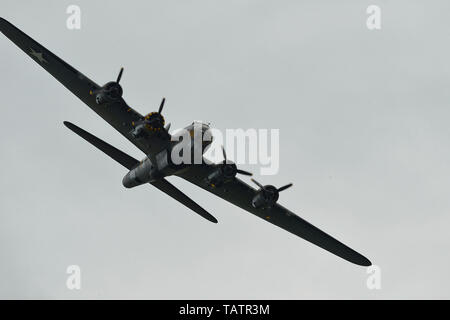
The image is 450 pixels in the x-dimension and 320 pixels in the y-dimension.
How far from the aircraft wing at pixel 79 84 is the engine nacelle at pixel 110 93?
Answer: 1022 millimetres

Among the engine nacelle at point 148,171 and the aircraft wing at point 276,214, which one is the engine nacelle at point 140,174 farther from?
the aircraft wing at point 276,214

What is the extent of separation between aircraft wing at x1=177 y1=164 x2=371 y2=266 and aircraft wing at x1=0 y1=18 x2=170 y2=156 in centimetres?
420

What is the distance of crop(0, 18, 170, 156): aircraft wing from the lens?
120 feet

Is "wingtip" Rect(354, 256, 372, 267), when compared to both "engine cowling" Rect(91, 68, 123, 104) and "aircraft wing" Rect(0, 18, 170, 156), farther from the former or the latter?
"engine cowling" Rect(91, 68, 123, 104)

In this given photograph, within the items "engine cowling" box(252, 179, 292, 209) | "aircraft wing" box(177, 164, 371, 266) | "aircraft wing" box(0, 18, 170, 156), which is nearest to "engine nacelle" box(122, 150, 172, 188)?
"aircraft wing" box(0, 18, 170, 156)

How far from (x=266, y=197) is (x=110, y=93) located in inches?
483

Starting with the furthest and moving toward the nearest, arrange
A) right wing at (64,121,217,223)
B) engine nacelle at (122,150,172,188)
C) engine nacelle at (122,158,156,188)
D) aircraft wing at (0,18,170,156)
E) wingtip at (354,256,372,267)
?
wingtip at (354,256,372,267) → right wing at (64,121,217,223) → engine nacelle at (122,158,156,188) → engine nacelle at (122,150,172,188) → aircraft wing at (0,18,170,156)

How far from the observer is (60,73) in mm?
37438

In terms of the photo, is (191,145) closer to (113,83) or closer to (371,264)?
(113,83)

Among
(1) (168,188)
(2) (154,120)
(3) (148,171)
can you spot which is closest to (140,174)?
(3) (148,171)

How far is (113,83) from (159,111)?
3254 millimetres

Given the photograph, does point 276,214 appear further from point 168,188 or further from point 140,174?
point 140,174

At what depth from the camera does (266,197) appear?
126 feet

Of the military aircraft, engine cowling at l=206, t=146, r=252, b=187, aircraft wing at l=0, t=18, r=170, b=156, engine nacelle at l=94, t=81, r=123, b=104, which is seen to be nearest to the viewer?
engine nacelle at l=94, t=81, r=123, b=104
